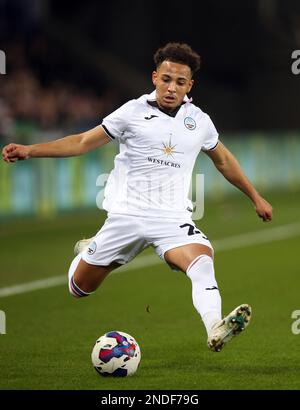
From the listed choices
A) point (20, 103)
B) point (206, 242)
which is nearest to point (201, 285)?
point (206, 242)

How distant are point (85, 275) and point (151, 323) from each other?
195 centimetres

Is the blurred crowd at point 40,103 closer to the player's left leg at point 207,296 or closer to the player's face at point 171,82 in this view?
the player's face at point 171,82

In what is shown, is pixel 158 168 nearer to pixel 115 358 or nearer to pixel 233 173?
pixel 233 173

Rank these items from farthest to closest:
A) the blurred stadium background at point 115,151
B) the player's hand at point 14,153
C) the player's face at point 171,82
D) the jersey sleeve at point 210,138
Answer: the blurred stadium background at point 115,151 < the jersey sleeve at point 210,138 < the player's face at point 171,82 < the player's hand at point 14,153

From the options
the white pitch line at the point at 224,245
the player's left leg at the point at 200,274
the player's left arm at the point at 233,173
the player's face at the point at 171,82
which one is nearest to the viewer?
the player's left leg at the point at 200,274

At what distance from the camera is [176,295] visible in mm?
11672

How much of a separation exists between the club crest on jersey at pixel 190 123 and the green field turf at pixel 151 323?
5.44 feet

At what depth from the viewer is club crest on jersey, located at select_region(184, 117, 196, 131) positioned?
7684 millimetres

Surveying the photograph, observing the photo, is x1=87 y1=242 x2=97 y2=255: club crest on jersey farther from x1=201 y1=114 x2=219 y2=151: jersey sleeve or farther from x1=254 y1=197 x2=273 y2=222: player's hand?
x1=254 y1=197 x2=273 y2=222: player's hand

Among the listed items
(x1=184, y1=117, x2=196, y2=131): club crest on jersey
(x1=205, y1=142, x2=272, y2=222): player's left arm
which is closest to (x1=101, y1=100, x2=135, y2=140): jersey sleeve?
(x1=184, y1=117, x2=196, y2=131): club crest on jersey

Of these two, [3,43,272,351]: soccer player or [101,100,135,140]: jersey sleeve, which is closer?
[3,43,272,351]: soccer player

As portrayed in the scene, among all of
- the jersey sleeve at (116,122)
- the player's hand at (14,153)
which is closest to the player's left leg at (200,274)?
the jersey sleeve at (116,122)

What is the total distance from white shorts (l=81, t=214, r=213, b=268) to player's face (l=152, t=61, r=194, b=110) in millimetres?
818

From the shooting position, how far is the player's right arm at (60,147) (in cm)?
714
